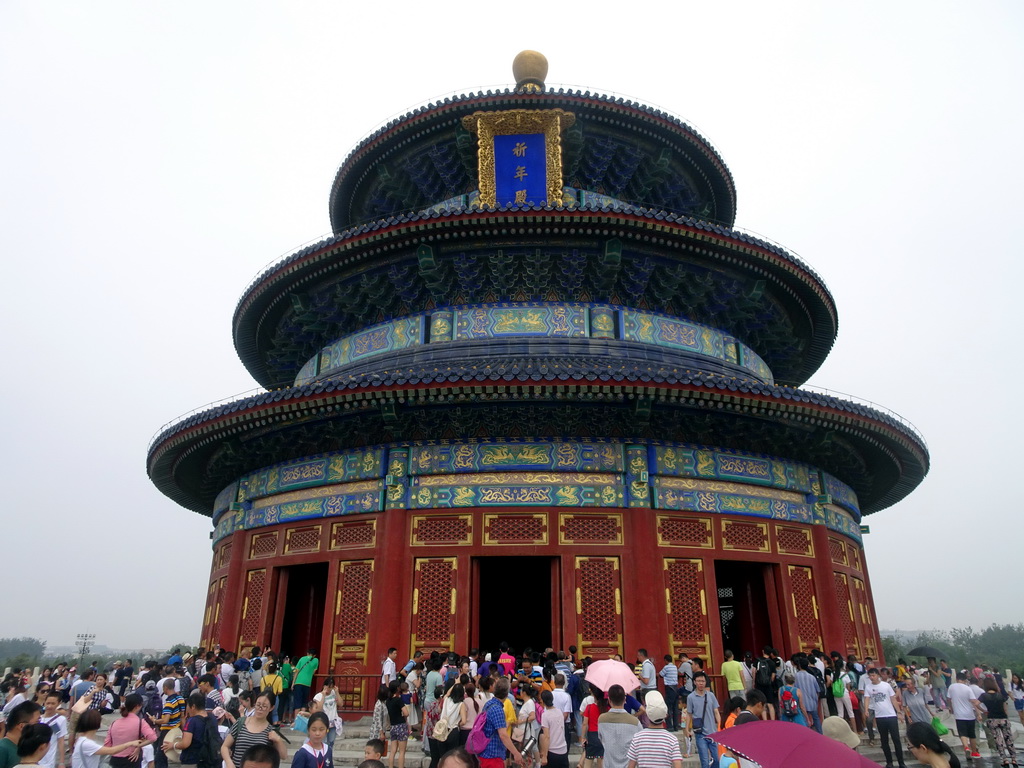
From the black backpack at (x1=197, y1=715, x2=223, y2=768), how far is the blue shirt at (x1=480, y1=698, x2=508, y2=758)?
2.91 m

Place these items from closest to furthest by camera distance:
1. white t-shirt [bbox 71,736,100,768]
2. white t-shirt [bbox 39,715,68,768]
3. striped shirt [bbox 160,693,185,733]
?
white t-shirt [bbox 71,736,100,768], white t-shirt [bbox 39,715,68,768], striped shirt [bbox 160,693,185,733]

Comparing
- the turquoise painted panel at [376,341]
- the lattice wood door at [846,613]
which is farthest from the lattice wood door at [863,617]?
the turquoise painted panel at [376,341]

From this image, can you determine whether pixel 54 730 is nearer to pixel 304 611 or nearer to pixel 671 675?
pixel 671 675

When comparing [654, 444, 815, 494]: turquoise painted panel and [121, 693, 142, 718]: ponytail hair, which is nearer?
[121, 693, 142, 718]: ponytail hair

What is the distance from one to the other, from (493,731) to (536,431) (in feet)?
26.3

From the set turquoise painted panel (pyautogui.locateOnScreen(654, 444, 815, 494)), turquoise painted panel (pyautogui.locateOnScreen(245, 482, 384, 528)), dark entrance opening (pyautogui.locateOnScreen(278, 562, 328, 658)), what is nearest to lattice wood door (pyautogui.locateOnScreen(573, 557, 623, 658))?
turquoise painted panel (pyautogui.locateOnScreen(654, 444, 815, 494))

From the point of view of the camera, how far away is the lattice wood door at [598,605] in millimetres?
14539

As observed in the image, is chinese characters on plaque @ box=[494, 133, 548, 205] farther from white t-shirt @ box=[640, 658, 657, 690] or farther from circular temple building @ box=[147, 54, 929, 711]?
white t-shirt @ box=[640, 658, 657, 690]

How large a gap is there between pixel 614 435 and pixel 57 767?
1085 cm

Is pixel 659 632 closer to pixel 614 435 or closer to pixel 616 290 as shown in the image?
pixel 614 435

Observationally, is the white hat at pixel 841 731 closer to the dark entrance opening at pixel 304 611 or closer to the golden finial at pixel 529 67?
the dark entrance opening at pixel 304 611

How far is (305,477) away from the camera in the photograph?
671 inches

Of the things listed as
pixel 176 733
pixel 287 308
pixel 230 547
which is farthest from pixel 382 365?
pixel 176 733

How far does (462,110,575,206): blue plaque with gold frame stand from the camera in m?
21.1
